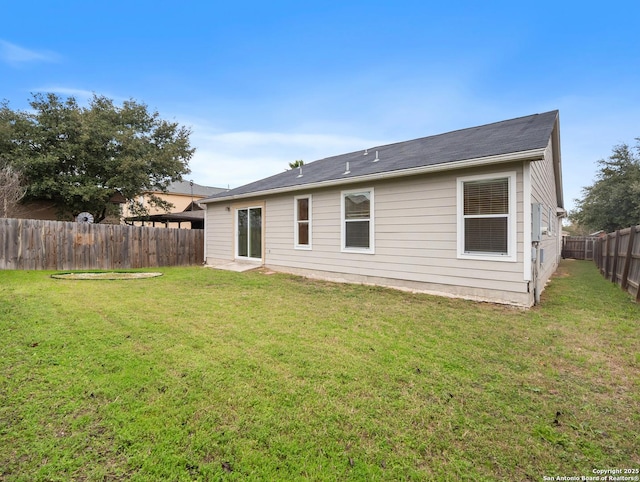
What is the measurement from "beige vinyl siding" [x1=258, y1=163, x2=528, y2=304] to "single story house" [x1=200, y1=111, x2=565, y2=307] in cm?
2

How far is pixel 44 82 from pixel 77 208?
6.36m

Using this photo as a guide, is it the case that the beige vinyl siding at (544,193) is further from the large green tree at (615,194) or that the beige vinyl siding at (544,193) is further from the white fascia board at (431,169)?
the large green tree at (615,194)

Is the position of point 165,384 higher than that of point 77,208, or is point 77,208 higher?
point 77,208

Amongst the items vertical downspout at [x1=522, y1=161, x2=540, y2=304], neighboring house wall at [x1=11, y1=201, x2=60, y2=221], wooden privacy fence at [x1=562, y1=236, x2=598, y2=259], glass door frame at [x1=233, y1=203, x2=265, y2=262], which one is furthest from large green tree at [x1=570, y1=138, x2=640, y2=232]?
neighboring house wall at [x1=11, y1=201, x2=60, y2=221]

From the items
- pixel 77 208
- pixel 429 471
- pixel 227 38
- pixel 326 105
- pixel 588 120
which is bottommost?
pixel 429 471

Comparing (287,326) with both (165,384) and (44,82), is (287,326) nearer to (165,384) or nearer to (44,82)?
(165,384)

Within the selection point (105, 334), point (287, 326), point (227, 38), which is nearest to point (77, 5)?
point (227, 38)

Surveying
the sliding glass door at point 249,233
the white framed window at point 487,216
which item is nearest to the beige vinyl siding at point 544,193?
the white framed window at point 487,216

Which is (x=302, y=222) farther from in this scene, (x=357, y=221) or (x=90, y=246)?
(x=90, y=246)

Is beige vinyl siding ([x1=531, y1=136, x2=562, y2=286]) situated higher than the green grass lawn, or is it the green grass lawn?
beige vinyl siding ([x1=531, y1=136, x2=562, y2=286])

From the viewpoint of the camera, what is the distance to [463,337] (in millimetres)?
3803

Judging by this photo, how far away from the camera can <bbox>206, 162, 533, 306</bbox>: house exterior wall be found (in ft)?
18.0

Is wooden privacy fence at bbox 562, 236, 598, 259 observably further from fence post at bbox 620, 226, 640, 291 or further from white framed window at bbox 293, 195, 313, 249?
white framed window at bbox 293, 195, 313, 249

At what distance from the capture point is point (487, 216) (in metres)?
5.65
